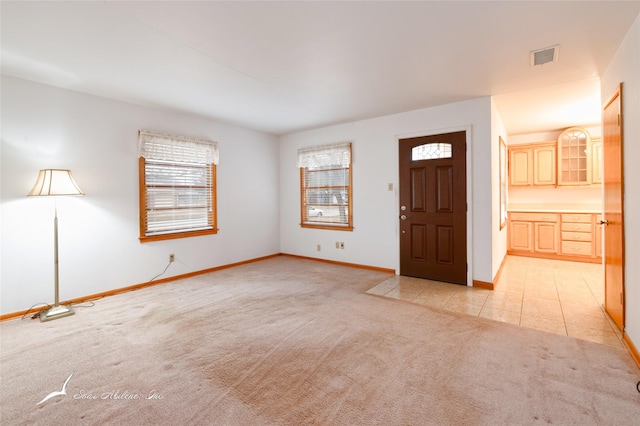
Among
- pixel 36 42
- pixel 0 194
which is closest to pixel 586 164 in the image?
pixel 36 42

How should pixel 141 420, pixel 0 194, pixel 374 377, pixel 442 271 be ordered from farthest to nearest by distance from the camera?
pixel 442 271, pixel 0 194, pixel 374 377, pixel 141 420

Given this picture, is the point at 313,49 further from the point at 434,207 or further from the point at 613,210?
the point at 613,210

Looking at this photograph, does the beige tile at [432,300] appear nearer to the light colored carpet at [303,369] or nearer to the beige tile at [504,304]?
the light colored carpet at [303,369]

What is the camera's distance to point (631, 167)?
2361mm

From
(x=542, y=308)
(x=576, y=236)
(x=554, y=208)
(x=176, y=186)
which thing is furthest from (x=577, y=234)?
(x=176, y=186)

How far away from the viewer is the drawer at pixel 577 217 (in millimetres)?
5355

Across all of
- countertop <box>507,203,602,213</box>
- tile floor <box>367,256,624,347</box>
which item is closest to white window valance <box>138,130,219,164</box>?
tile floor <box>367,256,624,347</box>

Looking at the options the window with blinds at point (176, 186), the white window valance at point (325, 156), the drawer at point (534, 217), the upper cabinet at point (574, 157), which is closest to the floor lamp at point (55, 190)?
the window with blinds at point (176, 186)

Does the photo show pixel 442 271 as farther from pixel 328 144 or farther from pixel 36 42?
pixel 36 42

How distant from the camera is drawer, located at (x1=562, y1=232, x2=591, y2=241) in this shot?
535 cm

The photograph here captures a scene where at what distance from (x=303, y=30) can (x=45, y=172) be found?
303cm

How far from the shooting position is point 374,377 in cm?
207

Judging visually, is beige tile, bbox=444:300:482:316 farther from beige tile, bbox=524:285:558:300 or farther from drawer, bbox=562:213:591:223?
drawer, bbox=562:213:591:223

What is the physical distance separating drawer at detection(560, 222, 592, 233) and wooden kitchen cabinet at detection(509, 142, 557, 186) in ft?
2.88
